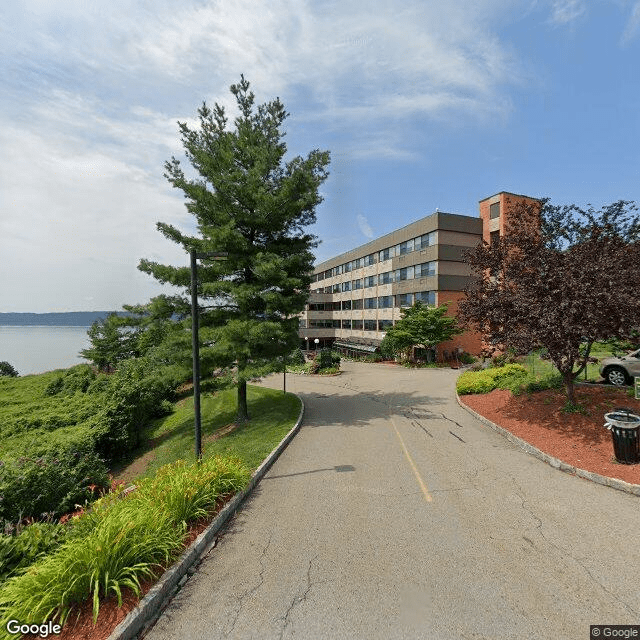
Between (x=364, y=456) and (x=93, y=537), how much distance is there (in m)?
7.10

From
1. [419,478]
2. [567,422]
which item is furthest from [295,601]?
[567,422]

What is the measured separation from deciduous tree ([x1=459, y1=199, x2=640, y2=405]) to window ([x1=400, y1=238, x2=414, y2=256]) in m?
25.9

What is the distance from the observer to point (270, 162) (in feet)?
45.3

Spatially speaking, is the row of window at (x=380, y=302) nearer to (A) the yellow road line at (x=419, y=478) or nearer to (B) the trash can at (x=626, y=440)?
(A) the yellow road line at (x=419, y=478)

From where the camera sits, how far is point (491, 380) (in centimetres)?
1775

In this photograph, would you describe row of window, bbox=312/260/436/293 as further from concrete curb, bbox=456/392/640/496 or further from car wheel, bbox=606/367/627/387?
concrete curb, bbox=456/392/640/496

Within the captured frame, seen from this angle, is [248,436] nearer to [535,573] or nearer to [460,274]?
[535,573]

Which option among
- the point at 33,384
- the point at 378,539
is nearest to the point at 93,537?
the point at 378,539

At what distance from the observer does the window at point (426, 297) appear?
119 feet

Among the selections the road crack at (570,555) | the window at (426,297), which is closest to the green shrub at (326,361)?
the window at (426,297)

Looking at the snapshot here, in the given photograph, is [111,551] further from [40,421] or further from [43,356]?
[43,356]

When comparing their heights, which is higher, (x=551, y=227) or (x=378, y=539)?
(x=551, y=227)

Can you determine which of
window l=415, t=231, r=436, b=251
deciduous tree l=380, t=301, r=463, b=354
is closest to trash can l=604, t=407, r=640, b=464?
deciduous tree l=380, t=301, r=463, b=354

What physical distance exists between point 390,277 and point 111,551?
137 feet
